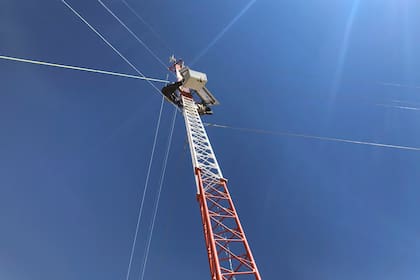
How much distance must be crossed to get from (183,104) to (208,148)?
6.37 meters

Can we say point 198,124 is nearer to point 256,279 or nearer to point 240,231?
point 240,231

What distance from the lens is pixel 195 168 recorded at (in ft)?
64.0

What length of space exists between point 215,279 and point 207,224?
317cm

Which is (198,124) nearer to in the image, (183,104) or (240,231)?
(183,104)

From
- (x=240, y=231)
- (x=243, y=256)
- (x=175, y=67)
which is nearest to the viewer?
(x=243, y=256)

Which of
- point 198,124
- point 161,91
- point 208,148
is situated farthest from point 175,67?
point 208,148

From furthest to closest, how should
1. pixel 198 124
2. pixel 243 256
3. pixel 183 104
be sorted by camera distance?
pixel 183 104 < pixel 198 124 < pixel 243 256

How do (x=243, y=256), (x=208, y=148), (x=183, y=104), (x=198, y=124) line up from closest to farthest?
(x=243, y=256) < (x=208, y=148) < (x=198, y=124) < (x=183, y=104)

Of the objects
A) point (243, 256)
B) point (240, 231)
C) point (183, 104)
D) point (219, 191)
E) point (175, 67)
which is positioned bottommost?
point (243, 256)

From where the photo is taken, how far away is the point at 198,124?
24.8 m

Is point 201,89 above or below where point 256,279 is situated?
above

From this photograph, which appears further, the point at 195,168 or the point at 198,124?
the point at 198,124

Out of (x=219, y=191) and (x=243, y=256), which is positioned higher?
(x=219, y=191)

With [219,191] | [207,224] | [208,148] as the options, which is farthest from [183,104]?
[207,224]
